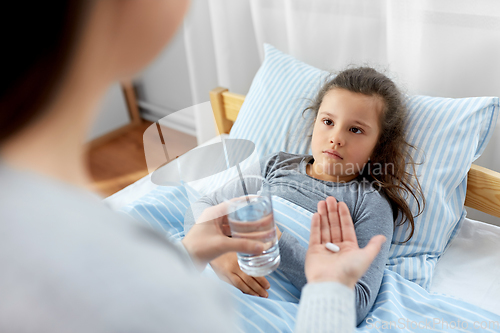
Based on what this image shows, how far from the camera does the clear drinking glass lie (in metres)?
0.69

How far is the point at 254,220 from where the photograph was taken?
695mm

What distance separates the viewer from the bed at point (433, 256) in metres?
0.83

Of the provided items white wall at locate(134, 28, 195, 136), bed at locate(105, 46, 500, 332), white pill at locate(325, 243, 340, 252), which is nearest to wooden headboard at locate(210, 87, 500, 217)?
bed at locate(105, 46, 500, 332)

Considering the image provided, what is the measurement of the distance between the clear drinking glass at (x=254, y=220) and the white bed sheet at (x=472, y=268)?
0.20 m

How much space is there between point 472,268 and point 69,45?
1082 mm

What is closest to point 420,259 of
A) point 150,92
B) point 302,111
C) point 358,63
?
point 302,111

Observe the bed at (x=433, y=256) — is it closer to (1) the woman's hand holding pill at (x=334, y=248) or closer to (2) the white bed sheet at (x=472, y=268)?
(2) the white bed sheet at (x=472, y=268)

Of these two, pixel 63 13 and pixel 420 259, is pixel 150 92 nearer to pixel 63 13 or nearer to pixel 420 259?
pixel 420 259

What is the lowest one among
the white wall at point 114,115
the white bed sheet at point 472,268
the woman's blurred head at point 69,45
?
the white wall at point 114,115

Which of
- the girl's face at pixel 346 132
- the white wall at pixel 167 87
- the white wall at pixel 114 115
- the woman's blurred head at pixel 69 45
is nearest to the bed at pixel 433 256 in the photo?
the girl's face at pixel 346 132

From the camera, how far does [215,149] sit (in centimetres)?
78

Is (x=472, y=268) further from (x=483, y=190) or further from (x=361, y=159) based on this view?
(x=361, y=159)

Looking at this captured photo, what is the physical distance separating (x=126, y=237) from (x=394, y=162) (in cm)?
93

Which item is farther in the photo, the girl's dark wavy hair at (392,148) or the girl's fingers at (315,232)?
the girl's dark wavy hair at (392,148)
